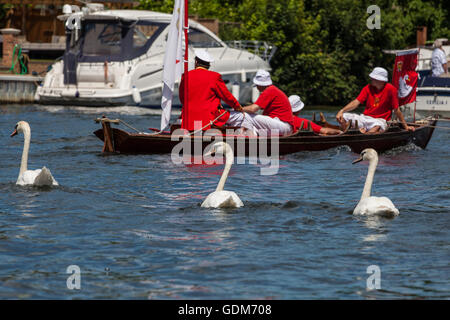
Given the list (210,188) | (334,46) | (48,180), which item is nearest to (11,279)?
(48,180)

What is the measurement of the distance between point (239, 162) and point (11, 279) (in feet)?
26.1

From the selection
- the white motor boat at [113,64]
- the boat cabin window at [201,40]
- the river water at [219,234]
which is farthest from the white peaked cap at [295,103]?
the boat cabin window at [201,40]

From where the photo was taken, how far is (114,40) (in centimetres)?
2838

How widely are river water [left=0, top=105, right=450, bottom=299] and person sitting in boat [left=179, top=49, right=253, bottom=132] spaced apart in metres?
0.91

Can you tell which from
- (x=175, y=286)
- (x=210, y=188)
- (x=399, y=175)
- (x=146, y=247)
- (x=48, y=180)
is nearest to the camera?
(x=175, y=286)

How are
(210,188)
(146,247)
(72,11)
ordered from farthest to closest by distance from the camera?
(72,11) → (210,188) → (146,247)

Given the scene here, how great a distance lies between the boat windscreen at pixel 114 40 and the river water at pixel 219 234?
13.2 m

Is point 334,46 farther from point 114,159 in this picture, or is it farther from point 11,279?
point 11,279

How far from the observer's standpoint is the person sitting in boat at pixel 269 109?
1540 cm

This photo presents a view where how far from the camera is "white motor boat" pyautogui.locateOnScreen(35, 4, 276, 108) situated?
88.3 feet

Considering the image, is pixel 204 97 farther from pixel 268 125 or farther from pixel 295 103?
pixel 295 103

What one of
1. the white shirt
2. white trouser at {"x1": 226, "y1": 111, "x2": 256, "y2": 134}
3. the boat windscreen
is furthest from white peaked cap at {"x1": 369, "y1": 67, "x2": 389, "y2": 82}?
the boat windscreen

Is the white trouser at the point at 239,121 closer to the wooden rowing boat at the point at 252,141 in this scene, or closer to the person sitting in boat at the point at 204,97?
the person sitting in boat at the point at 204,97

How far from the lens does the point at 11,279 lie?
24.8 ft
